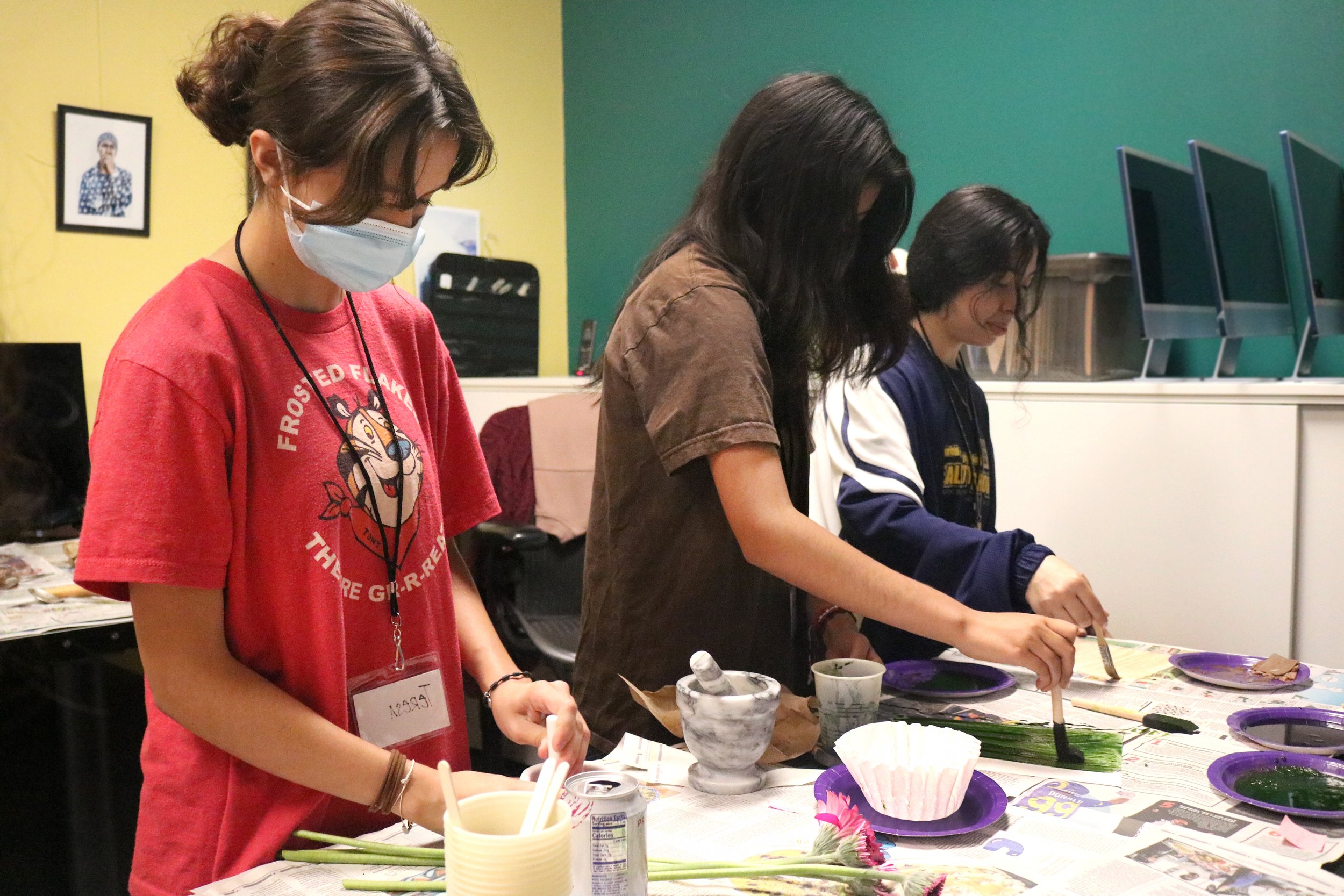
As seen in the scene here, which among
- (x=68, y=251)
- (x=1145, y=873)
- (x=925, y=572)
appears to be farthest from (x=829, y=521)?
(x=68, y=251)

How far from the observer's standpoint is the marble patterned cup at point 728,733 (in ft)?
3.38

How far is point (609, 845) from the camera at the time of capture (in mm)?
808

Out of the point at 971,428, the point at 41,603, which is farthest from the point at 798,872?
the point at 41,603

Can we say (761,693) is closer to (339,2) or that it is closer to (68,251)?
(339,2)

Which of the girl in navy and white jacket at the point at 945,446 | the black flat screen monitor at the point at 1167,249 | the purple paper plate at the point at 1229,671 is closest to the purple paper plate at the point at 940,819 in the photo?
the girl in navy and white jacket at the point at 945,446

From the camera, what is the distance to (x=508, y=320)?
406 centimetres

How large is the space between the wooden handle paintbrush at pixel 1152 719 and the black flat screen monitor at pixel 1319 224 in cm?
145

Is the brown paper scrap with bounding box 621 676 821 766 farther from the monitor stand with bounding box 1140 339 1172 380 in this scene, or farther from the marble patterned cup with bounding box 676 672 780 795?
the monitor stand with bounding box 1140 339 1172 380

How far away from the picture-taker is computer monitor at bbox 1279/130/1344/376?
7.41 feet

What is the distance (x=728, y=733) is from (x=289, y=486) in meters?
0.51

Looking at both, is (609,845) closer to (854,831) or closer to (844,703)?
(854,831)

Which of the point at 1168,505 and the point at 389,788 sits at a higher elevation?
the point at 1168,505

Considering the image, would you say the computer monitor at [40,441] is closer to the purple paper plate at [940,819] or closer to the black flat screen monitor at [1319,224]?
the purple paper plate at [940,819]

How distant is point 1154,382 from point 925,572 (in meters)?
1.16
